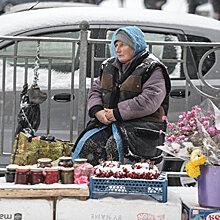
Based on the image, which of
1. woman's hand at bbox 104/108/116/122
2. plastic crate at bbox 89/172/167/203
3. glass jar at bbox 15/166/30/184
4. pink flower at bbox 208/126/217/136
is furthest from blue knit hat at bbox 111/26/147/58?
glass jar at bbox 15/166/30/184

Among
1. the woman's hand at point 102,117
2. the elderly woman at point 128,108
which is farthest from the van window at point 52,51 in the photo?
the woman's hand at point 102,117

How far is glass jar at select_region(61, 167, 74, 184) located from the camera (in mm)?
2510

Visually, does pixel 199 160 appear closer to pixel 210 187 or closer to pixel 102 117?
pixel 210 187

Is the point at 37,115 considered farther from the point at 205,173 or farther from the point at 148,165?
the point at 205,173

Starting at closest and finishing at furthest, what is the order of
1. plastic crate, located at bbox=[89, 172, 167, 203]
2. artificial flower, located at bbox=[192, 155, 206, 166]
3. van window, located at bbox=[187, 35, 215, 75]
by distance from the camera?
artificial flower, located at bbox=[192, 155, 206, 166], plastic crate, located at bbox=[89, 172, 167, 203], van window, located at bbox=[187, 35, 215, 75]

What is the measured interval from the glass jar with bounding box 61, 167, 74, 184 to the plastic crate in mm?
146

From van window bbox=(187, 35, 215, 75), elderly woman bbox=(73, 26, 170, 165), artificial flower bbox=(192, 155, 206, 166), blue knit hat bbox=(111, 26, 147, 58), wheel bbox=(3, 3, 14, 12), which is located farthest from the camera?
wheel bbox=(3, 3, 14, 12)

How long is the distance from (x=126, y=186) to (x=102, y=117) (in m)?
0.71

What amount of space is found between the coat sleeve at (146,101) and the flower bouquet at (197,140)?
1.44 ft

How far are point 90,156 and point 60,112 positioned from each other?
976 millimetres

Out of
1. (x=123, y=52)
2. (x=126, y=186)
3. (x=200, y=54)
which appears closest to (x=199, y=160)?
(x=126, y=186)

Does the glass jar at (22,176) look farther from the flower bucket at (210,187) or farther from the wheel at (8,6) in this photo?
the wheel at (8,6)

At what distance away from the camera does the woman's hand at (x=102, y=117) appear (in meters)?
2.99

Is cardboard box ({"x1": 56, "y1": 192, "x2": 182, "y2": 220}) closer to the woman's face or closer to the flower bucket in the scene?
the flower bucket
